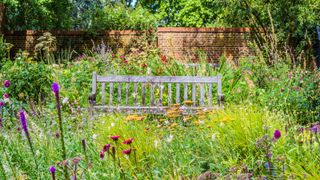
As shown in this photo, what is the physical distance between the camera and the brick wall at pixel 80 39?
12781mm

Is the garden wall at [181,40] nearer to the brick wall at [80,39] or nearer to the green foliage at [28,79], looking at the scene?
the brick wall at [80,39]

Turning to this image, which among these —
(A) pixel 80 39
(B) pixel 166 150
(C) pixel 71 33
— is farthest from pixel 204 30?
(B) pixel 166 150

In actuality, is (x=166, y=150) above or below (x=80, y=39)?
below

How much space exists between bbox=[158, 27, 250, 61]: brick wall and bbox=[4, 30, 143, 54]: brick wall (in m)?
0.80

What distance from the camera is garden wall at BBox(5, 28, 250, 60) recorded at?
41.8 ft

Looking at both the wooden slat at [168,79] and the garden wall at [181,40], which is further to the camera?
the garden wall at [181,40]

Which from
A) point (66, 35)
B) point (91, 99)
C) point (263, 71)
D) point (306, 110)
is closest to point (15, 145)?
point (91, 99)

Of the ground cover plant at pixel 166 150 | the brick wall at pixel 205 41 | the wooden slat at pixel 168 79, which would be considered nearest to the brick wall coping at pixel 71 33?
the brick wall at pixel 205 41

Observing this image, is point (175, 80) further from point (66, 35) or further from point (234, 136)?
point (66, 35)

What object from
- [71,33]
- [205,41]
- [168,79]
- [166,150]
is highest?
[71,33]

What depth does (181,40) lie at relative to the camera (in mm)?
12891

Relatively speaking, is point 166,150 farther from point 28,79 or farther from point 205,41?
point 205,41

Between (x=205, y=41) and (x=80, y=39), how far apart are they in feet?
11.9

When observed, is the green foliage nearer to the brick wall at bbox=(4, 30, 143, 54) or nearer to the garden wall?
the brick wall at bbox=(4, 30, 143, 54)
